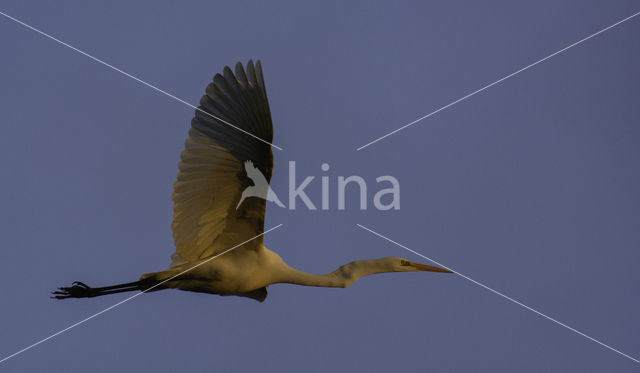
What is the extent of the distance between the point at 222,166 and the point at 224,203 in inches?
19.3

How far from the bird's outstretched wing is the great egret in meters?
0.01

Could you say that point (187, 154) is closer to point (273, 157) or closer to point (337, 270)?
point (273, 157)

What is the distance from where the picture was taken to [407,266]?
10367 mm

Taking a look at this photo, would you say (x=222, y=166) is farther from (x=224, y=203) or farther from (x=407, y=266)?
(x=407, y=266)

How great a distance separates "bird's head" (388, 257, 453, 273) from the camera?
1026cm

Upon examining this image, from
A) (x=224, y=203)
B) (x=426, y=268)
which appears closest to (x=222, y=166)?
(x=224, y=203)

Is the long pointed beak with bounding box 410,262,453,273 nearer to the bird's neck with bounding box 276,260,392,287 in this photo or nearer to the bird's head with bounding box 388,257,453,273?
the bird's head with bounding box 388,257,453,273

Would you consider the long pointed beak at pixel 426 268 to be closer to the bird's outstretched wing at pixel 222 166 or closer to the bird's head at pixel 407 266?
the bird's head at pixel 407 266

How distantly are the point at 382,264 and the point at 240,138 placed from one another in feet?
10.2

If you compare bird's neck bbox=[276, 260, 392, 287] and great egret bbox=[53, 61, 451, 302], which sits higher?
great egret bbox=[53, 61, 451, 302]

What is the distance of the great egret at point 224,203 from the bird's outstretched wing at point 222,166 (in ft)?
0.04

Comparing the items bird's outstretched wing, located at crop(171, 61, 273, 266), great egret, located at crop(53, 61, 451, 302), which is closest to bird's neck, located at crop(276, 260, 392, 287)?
great egret, located at crop(53, 61, 451, 302)

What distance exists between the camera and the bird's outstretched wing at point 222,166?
8062 millimetres

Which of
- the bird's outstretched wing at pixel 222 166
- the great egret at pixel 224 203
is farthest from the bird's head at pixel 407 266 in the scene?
the bird's outstretched wing at pixel 222 166
